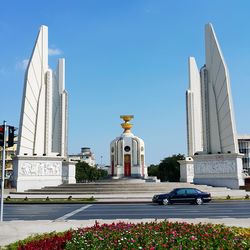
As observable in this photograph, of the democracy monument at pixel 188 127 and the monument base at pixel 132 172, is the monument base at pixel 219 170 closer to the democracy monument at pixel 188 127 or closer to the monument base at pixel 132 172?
the democracy monument at pixel 188 127

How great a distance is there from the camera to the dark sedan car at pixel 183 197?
2361 cm

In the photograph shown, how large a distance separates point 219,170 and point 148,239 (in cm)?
3337

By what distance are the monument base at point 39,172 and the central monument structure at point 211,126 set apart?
1467 centimetres

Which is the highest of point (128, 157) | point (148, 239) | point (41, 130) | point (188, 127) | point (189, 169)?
point (188, 127)

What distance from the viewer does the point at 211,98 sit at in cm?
Answer: 4219

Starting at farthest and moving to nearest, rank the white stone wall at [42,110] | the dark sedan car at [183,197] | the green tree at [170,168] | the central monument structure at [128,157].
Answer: the green tree at [170,168] < the central monument structure at [128,157] < the white stone wall at [42,110] < the dark sedan car at [183,197]

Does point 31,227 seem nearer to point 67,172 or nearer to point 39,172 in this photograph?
point 39,172

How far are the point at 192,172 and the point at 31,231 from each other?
3277 centimetres

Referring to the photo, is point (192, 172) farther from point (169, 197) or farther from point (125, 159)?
point (169, 197)

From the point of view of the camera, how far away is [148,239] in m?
6.39

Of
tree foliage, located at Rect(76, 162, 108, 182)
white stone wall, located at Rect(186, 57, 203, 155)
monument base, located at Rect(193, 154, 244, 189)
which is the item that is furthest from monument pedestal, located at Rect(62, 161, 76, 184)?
tree foliage, located at Rect(76, 162, 108, 182)

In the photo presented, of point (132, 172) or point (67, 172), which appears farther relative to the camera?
point (132, 172)

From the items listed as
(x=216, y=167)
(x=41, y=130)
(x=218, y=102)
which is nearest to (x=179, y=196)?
(x=216, y=167)

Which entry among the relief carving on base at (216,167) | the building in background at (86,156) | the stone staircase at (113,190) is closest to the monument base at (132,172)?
the relief carving on base at (216,167)
